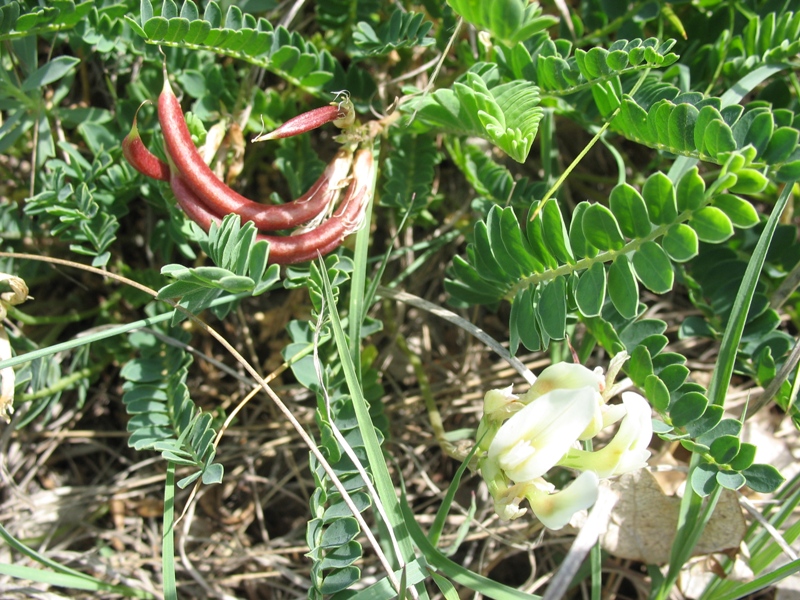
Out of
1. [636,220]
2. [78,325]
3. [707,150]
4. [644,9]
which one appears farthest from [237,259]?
[644,9]

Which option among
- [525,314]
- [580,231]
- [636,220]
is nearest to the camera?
[636,220]

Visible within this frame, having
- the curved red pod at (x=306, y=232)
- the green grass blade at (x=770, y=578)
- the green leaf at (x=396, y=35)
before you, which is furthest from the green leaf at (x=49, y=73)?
the green grass blade at (x=770, y=578)

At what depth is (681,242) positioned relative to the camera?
124cm

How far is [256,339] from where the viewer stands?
2.49 m

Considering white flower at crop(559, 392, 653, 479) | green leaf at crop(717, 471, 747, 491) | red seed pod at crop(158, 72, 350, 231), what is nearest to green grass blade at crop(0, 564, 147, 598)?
red seed pod at crop(158, 72, 350, 231)

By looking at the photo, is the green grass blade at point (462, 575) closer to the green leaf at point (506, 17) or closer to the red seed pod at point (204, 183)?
the red seed pod at point (204, 183)

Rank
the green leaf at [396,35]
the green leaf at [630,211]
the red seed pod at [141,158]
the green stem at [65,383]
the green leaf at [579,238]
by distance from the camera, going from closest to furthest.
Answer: the green leaf at [630,211], the green leaf at [579,238], the red seed pod at [141,158], the green leaf at [396,35], the green stem at [65,383]

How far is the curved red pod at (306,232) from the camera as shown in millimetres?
1658

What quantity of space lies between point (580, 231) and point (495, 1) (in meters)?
0.63

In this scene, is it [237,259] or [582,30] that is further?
[582,30]

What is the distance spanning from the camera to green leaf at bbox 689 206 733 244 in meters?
1.18

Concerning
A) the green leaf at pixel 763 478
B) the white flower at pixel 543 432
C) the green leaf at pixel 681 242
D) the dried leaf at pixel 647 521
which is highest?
the green leaf at pixel 681 242

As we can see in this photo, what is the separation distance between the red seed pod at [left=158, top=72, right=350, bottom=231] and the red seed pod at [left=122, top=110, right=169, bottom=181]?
0.05 m

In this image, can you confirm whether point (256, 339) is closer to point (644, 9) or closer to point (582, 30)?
point (582, 30)
